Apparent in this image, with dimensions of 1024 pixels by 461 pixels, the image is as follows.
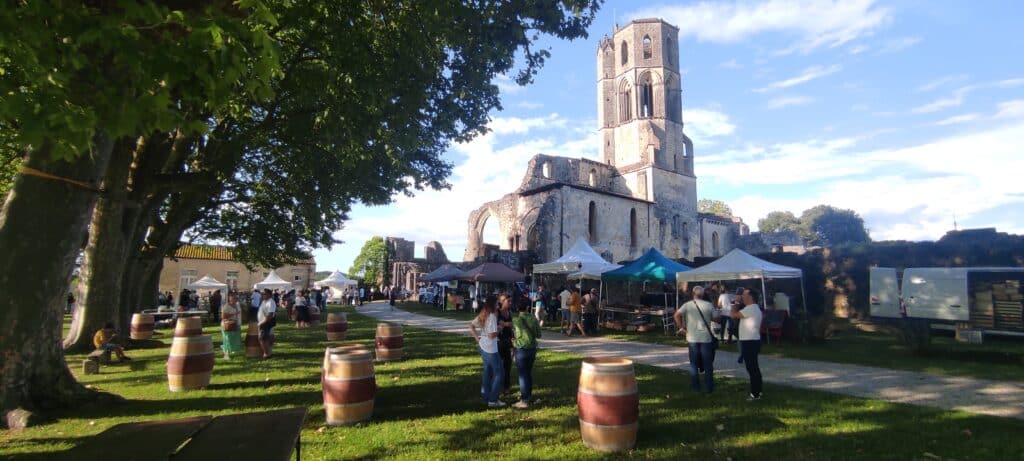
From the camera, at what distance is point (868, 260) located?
19.1 metres

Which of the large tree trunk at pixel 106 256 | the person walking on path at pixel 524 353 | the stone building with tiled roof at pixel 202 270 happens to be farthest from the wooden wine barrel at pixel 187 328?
the stone building with tiled roof at pixel 202 270

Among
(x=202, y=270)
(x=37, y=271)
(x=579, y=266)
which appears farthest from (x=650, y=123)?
(x=37, y=271)

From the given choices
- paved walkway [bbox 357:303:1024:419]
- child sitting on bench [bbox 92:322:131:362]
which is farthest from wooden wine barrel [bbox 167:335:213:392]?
paved walkway [bbox 357:303:1024:419]

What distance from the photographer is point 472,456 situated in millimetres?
4707

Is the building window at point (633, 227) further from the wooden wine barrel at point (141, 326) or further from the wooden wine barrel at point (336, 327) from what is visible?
the wooden wine barrel at point (141, 326)

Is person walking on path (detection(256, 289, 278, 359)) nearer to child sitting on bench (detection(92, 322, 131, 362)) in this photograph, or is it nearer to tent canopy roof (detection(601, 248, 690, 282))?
child sitting on bench (detection(92, 322, 131, 362))

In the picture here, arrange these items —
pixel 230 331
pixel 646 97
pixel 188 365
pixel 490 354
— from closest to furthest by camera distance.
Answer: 1. pixel 490 354
2. pixel 188 365
3. pixel 230 331
4. pixel 646 97

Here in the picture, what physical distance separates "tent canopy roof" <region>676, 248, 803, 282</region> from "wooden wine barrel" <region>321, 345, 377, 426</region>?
11.5 meters

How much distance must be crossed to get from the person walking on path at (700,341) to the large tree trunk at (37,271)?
7.83 meters

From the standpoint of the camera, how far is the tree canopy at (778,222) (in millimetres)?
76562

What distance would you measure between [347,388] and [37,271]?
384 cm

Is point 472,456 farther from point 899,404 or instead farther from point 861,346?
point 861,346

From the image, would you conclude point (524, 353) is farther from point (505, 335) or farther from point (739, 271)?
point (739, 271)

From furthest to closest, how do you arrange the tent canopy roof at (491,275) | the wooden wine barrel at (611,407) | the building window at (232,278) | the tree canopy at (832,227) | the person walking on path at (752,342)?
1. the tree canopy at (832,227)
2. the building window at (232,278)
3. the tent canopy roof at (491,275)
4. the person walking on path at (752,342)
5. the wooden wine barrel at (611,407)
